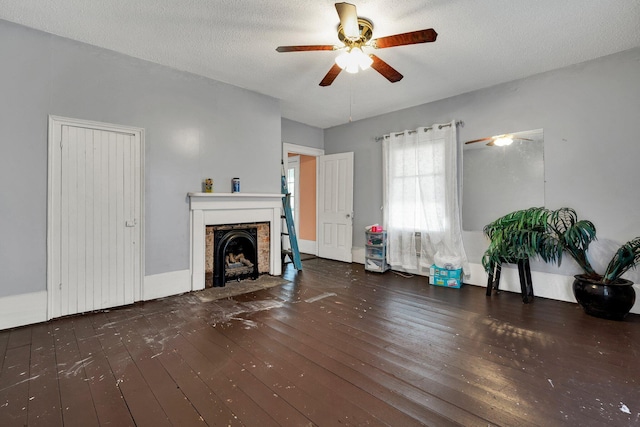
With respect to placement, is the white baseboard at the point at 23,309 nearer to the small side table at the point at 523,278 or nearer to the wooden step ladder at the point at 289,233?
the wooden step ladder at the point at 289,233

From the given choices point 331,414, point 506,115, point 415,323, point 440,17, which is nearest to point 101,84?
point 440,17

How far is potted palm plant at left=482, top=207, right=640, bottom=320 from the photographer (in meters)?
2.94

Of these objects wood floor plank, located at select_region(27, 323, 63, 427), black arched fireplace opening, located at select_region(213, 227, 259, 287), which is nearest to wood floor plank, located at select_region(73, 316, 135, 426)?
wood floor plank, located at select_region(27, 323, 63, 427)

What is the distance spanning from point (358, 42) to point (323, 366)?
2.64 m

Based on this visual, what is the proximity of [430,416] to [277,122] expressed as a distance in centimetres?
422

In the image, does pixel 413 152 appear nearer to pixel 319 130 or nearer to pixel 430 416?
pixel 319 130

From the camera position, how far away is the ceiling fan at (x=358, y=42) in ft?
7.24

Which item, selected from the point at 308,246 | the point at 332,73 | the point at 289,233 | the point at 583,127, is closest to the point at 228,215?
the point at 289,233

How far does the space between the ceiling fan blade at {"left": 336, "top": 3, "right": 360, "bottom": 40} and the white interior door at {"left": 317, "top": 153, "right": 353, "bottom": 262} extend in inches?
138

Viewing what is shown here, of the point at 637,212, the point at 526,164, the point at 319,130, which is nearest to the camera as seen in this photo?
the point at 637,212

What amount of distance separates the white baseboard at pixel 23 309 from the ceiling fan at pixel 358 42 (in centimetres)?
324

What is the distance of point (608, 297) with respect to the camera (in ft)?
9.61

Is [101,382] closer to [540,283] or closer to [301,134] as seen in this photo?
[540,283]

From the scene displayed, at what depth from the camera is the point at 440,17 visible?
8.68ft
